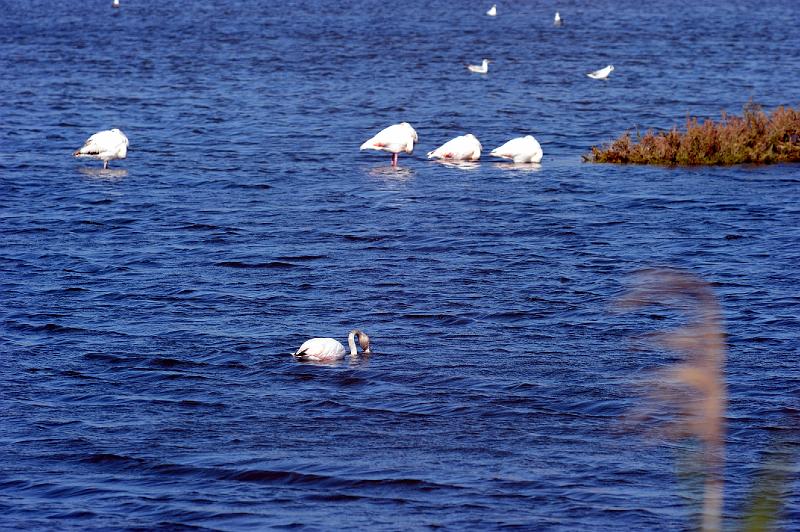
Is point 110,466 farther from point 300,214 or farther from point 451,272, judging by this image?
point 300,214

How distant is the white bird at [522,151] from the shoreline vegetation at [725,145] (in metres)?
1.35

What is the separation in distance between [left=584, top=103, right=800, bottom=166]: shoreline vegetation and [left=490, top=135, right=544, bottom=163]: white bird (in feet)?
4.42

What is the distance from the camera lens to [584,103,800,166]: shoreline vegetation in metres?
21.8

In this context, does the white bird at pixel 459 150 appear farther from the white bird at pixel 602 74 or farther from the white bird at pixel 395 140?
the white bird at pixel 602 74

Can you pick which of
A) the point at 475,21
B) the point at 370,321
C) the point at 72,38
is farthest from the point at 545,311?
the point at 475,21

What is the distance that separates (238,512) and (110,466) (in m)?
1.39

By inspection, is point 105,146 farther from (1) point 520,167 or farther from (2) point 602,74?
(2) point 602,74

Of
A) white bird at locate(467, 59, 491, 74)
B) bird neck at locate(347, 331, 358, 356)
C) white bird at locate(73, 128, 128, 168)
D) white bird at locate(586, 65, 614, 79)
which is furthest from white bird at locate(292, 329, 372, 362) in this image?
white bird at locate(467, 59, 491, 74)

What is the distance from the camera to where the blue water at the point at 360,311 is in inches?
339

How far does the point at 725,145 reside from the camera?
71.1 ft

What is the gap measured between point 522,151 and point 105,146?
7174mm

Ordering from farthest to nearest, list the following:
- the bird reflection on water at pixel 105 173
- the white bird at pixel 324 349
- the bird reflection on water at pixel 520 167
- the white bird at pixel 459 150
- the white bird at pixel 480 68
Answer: the white bird at pixel 480 68
the white bird at pixel 459 150
the bird reflection on water at pixel 520 167
the bird reflection on water at pixel 105 173
the white bird at pixel 324 349

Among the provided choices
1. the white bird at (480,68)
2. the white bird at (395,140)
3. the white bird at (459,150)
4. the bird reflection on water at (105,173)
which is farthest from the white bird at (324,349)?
the white bird at (480,68)

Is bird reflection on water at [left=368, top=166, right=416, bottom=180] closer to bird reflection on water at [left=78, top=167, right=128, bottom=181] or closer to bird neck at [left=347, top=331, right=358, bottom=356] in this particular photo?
bird reflection on water at [left=78, top=167, right=128, bottom=181]
